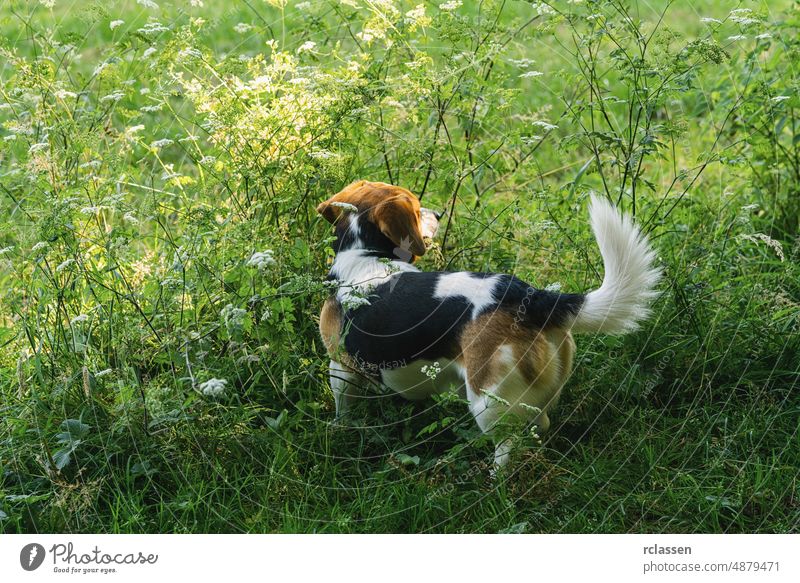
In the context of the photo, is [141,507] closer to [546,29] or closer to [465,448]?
[465,448]

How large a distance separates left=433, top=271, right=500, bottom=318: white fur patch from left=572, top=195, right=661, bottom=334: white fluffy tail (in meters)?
0.34

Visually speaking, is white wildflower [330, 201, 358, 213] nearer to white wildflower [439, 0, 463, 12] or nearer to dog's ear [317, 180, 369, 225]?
dog's ear [317, 180, 369, 225]

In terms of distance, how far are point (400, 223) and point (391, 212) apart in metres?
0.06

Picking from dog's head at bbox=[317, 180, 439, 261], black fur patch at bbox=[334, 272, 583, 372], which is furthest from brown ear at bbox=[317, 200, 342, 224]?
black fur patch at bbox=[334, 272, 583, 372]

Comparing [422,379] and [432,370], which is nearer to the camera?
[432,370]

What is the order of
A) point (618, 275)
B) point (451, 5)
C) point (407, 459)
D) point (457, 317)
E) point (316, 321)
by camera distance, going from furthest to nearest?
point (316, 321) → point (451, 5) → point (407, 459) → point (457, 317) → point (618, 275)

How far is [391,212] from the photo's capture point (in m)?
3.87

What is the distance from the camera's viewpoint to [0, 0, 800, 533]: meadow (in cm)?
359

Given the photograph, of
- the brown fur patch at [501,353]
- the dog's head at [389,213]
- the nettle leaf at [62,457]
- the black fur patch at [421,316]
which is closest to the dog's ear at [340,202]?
the dog's head at [389,213]

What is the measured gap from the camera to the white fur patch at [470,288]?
3.56 meters

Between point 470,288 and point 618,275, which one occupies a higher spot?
point 618,275

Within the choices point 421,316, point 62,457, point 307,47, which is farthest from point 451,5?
point 62,457

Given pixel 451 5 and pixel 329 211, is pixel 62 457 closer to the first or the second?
pixel 329 211

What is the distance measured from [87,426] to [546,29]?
2443 mm
